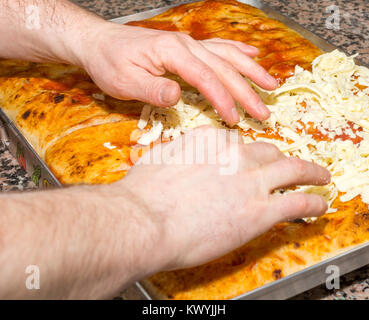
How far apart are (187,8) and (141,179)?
114 cm

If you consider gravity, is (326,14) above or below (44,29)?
below

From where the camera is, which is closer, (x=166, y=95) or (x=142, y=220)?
(x=142, y=220)

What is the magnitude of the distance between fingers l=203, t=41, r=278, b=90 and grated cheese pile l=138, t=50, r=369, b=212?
0.11 m

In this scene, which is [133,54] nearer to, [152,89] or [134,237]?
[152,89]

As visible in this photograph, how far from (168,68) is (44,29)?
44cm

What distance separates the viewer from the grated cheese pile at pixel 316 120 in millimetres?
1322

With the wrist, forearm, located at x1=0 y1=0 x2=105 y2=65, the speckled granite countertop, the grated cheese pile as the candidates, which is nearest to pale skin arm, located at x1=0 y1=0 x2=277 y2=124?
forearm, located at x1=0 y1=0 x2=105 y2=65

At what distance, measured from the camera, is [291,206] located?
99cm

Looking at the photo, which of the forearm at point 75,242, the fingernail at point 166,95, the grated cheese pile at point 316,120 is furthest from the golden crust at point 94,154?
the forearm at point 75,242

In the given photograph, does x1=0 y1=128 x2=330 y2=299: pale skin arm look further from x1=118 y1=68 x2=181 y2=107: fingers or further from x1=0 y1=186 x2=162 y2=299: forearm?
x1=118 y1=68 x2=181 y2=107: fingers

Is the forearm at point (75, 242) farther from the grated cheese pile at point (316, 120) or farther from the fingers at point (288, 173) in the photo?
the grated cheese pile at point (316, 120)

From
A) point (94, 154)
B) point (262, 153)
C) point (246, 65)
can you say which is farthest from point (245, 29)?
point (262, 153)

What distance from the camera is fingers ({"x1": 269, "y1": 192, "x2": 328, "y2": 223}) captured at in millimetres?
989

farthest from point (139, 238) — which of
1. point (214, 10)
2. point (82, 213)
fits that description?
point (214, 10)
